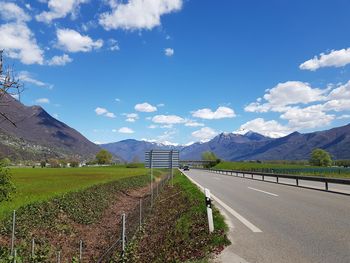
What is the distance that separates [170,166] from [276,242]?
21.4 metres

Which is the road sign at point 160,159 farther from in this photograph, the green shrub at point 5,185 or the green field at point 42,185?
the green shrub at point 5,185

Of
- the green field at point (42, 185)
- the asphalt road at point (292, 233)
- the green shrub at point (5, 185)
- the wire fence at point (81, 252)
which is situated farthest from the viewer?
the green field at point (42, 185)

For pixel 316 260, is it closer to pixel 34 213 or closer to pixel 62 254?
pixel 62 254

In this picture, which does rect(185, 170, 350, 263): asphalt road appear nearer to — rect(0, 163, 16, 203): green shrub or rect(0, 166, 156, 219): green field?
rect(0, 163, 16, 203): green shrub

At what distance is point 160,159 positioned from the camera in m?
28.6

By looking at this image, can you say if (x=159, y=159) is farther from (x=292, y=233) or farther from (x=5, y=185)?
(x=292, y=233)

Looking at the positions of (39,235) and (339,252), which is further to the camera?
(39,235)

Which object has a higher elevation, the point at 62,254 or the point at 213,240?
the point at 213,240

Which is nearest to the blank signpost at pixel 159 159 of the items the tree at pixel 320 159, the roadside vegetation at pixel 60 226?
the roadside vegetation at pixel 60 226

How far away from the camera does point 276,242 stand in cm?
793

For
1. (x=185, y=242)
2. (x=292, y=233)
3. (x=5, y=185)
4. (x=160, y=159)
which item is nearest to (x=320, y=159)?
(x=160, y=159)

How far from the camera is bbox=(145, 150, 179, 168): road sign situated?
28359mm

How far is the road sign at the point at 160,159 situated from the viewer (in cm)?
2836

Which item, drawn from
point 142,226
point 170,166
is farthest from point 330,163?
point 142,226
